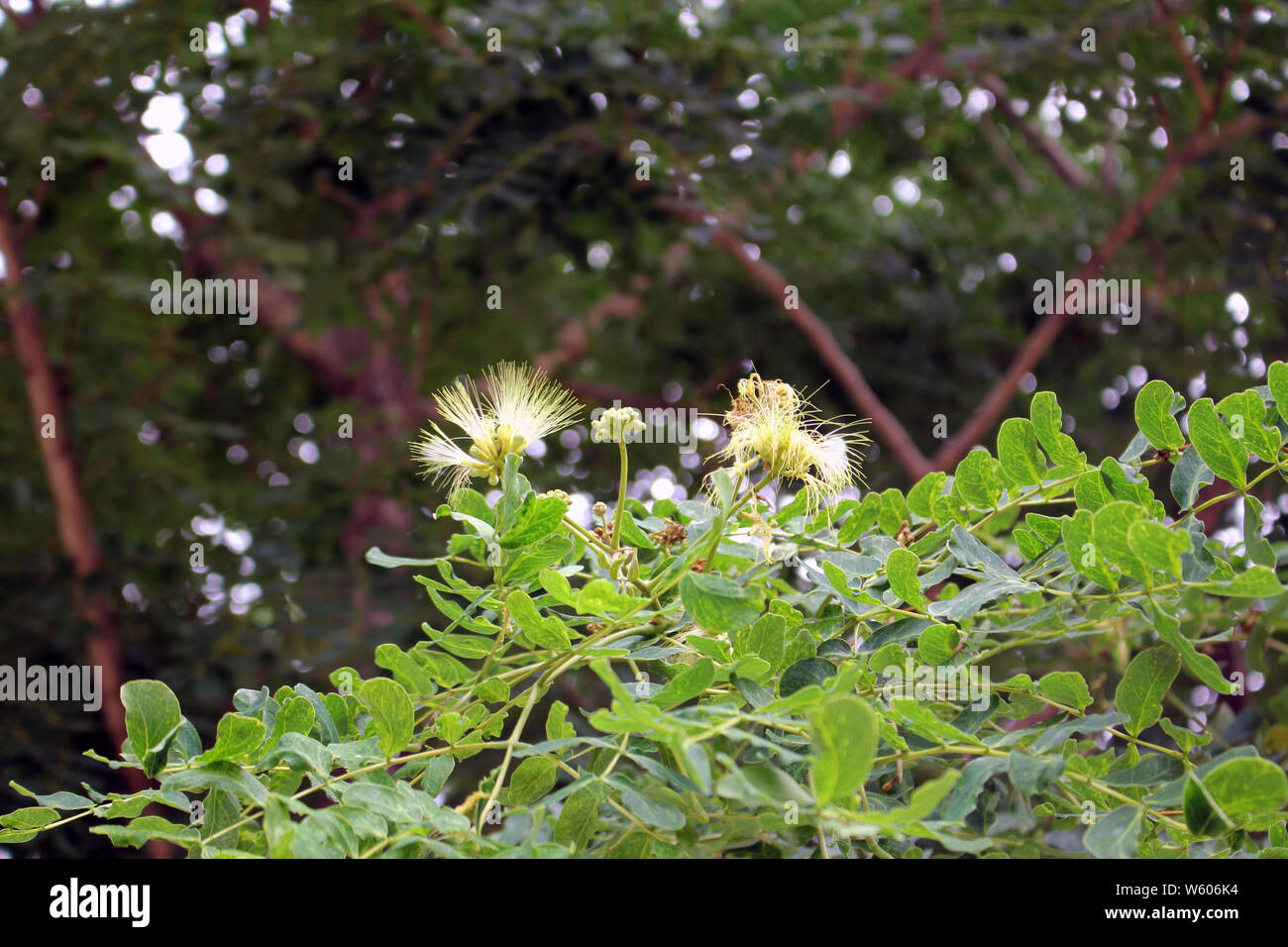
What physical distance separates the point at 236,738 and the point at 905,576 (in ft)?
1.43

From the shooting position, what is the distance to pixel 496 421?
0.83 meters

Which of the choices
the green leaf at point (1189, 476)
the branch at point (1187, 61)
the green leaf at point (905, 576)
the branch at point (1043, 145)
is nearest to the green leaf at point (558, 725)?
the green leaf at point (905, 576)

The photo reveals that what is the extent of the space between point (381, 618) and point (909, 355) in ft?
6.32

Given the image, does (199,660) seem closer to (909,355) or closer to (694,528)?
(694,528)

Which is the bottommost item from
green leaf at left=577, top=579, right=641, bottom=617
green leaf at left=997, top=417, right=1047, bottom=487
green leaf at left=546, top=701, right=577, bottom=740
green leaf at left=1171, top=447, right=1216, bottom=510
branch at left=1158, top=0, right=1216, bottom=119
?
green leaf at left=546, top=701, right=577, bottom=740

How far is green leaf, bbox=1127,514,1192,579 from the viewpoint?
1.84ft

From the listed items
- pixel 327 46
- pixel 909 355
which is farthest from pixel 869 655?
pixel 909 355

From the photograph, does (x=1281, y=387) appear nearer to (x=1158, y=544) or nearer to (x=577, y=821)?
(x=1158, y=544)

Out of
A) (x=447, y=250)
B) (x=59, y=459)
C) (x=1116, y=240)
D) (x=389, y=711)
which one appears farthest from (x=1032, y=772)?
(x=59, y=459)

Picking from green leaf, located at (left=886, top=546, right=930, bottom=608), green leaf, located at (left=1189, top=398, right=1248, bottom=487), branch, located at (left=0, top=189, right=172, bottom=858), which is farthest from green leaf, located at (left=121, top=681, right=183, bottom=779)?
branch, located at (left=0, top=189, right=172, bottom=858)

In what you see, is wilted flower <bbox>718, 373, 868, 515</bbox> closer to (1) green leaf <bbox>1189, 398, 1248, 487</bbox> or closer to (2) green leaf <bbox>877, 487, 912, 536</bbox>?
(2) green leaf <bbox>877, 487, 912, 536</bbox>

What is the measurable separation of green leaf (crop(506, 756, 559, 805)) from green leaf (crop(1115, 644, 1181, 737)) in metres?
0.36

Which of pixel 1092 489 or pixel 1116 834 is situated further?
pixel 1092 489
